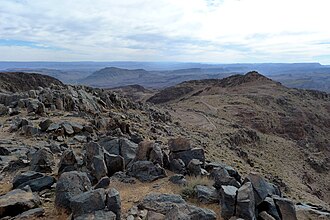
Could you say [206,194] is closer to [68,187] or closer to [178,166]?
[178,166]

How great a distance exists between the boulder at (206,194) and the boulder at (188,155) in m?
2.60

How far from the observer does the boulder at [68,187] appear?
8.06 meters

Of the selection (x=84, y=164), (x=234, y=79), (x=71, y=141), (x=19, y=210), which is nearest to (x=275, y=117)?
(x=234, y=79)

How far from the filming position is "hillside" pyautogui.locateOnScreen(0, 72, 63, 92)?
197 ft

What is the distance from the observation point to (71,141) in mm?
15570

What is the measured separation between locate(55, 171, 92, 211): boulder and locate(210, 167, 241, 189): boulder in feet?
11.3

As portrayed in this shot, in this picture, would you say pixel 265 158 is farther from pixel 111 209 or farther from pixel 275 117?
pixel 111 209

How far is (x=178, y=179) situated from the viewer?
10.4 metres

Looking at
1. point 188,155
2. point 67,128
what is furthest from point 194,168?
point 67,128

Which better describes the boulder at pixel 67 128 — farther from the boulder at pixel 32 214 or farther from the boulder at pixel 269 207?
the boulder at pixel 269 207

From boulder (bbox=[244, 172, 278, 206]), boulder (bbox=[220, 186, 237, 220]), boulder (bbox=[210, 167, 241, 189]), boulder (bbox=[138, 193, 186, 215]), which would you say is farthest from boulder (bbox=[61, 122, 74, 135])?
boulder (bbox=[220, 186, 237, 220])

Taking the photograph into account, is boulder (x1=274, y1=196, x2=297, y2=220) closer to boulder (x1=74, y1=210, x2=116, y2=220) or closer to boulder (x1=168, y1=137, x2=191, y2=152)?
boulder (x1=74, y1=210, x2=116, y2=220)

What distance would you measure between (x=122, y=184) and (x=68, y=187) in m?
2.15

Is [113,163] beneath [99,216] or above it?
beneath
